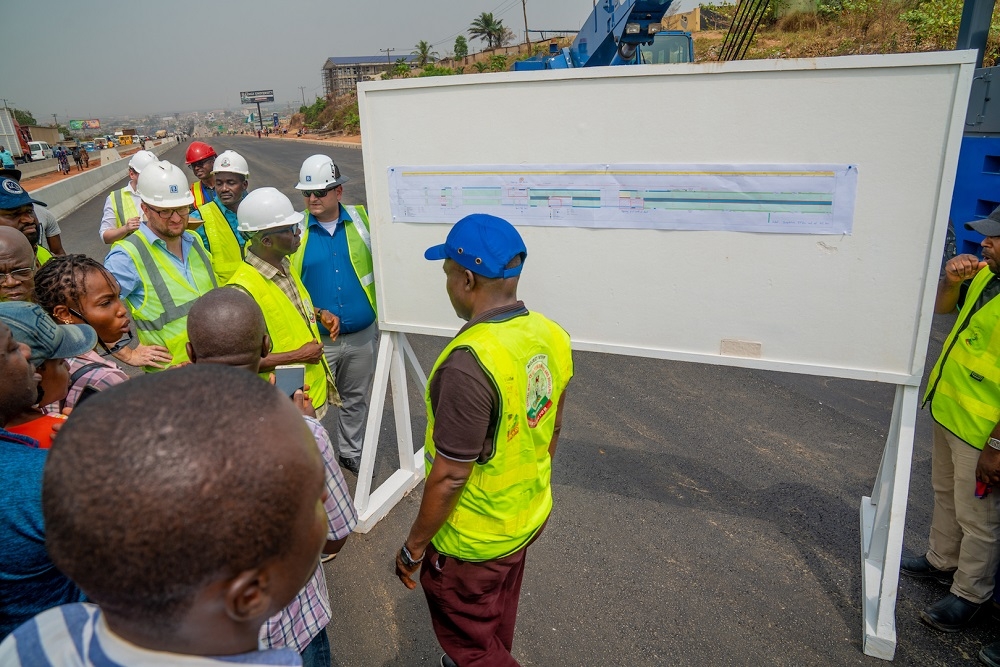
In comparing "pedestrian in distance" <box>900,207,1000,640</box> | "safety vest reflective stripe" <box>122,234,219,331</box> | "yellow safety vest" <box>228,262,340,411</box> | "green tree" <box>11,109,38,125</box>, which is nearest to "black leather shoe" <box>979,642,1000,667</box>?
"pedestrian in distance" <box>900,207,1000,640</box>

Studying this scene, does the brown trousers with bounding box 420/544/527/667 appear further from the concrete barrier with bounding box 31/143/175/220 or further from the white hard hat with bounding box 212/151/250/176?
the concrete barrier with bounding box 31/143/175/220

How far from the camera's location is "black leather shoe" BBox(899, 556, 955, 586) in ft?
10.00

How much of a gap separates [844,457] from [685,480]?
45.6 inches

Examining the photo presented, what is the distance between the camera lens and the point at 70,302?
8.57 ft

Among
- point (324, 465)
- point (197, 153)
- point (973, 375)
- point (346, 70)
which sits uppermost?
point (346, 70)

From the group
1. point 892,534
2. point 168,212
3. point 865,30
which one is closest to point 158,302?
point 168,212

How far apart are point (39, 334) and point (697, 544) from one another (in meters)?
3.22

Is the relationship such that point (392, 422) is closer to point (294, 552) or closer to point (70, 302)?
point (70, 302)

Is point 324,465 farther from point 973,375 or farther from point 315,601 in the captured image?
point 973,375

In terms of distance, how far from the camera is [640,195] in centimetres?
285

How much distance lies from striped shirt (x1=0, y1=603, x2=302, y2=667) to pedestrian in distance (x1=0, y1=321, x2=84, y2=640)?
16.9 inches

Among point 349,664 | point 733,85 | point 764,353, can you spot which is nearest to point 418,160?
point 733,85

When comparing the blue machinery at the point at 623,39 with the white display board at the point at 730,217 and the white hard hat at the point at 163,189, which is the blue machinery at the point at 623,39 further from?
the white hard hat at the point at 163,189

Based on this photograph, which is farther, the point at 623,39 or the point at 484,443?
the point at 623,39
